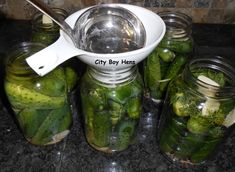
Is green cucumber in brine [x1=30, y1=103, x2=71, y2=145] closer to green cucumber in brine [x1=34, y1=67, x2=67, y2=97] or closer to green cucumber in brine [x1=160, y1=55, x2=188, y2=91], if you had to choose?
green cucumber in brine [x1=34, y1=67, x2=67, y2=97]

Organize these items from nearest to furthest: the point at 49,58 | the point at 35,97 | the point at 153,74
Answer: the point at 49,58, the point at 35,97, the point at 153,74

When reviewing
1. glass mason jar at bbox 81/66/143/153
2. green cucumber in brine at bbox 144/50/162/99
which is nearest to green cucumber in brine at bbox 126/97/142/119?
glass mason jar at bbox 81/66/143/153

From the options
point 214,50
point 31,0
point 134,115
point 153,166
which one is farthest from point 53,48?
point 214,50

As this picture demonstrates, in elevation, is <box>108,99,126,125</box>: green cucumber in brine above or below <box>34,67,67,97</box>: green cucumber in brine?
below

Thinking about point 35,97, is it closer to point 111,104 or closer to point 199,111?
point 111,104

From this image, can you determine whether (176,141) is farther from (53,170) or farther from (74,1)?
(74,1)

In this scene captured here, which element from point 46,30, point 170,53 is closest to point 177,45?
point 170,53

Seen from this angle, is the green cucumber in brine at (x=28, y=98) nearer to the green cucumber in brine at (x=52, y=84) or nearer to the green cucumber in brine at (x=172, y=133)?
the green cucumber in brine at (x=52, y=84)
